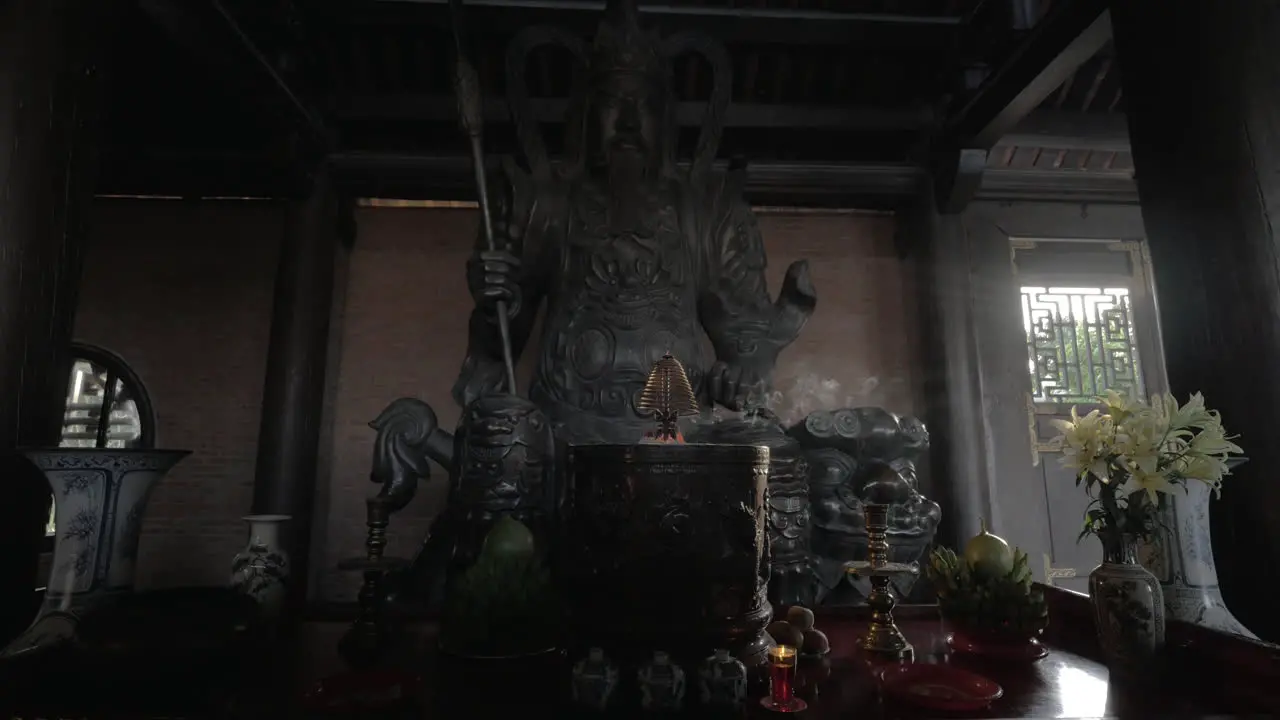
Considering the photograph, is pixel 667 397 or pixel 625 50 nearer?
pixel 667 397

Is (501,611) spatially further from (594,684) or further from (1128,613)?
(1128,613)

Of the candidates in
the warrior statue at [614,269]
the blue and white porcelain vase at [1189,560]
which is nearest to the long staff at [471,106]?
the warrior statue at [614,269]

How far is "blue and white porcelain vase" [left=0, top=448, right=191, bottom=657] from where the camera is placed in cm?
175

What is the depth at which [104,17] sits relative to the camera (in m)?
2.18

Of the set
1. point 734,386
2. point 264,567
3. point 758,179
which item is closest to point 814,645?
point 734,386

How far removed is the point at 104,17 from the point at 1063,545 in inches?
208

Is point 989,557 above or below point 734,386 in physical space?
below

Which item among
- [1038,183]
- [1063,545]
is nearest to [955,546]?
[1063,545]

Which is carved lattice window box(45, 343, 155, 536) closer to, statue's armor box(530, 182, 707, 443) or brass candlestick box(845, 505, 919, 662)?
statue's armor box(530, 182, 707, 443)

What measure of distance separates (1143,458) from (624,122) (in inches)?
100

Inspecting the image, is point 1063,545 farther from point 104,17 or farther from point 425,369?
point 104,17

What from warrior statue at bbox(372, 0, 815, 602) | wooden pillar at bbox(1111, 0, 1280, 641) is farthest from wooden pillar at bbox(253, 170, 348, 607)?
wooden pillar at bbox(1111, 0, 1280, 641)

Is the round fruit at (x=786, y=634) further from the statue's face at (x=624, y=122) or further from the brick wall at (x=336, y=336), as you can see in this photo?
the brick wall at (x=336, y=336)

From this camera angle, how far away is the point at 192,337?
4465 millimetres
